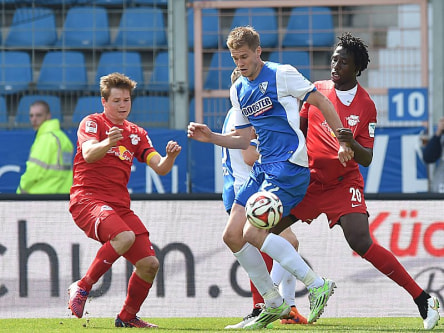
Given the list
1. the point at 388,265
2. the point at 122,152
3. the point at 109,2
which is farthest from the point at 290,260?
the point at 109,2

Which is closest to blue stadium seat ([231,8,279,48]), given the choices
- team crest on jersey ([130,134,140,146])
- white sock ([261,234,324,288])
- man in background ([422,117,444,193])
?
man in background ([422,117,444,193])

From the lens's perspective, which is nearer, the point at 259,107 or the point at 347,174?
the point at 259,107

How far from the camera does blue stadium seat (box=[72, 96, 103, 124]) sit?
39.7 feet

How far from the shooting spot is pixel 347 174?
6609 millimetres

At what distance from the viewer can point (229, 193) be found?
7125mm

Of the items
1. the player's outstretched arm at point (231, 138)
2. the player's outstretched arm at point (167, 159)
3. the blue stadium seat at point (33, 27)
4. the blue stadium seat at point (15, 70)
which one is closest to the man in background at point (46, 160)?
the blue stadium seat at point (15, 70)

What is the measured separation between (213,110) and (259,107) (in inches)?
252

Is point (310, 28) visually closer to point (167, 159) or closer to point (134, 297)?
point (167, 159)

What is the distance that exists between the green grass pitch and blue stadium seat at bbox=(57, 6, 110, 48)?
653 centimetres

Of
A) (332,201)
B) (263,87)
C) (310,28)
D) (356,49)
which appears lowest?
(332,201)

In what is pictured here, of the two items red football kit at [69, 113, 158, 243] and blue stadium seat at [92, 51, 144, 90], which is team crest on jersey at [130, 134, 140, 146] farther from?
blue stadium seat at [92, 51, 144, 90]

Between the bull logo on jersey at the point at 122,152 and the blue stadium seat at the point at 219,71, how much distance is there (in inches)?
230

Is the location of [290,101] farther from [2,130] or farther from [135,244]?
[2,130]

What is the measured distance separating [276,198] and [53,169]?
551 cm
